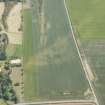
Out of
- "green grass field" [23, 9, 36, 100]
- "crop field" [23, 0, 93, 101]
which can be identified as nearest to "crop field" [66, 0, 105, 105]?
"crop field" [23, 0, 93, 101]

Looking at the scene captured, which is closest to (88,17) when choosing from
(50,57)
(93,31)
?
(93,31)

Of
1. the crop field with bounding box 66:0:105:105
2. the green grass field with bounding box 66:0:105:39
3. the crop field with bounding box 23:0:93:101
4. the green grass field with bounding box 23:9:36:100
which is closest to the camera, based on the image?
the crop field with bounding box 23:0:93:101

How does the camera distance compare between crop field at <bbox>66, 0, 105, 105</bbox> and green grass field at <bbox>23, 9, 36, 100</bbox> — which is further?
crop field at <bbox>66, 0, 105, 105</bbox>

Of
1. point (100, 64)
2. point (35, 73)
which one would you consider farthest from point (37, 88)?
point (100, 64)

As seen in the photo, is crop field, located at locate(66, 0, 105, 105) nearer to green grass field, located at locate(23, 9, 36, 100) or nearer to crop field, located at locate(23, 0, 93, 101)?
crop field, located at locate(23, 0, 93, 101)

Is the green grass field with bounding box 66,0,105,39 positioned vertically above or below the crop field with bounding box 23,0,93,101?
above

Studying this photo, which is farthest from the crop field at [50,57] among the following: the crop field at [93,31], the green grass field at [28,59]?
the crop field at [93,31]

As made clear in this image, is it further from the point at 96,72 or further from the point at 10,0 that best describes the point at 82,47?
the point at 10,0

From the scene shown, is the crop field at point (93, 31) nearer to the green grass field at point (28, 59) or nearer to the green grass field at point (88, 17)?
the green grass field at point (88, 17)
